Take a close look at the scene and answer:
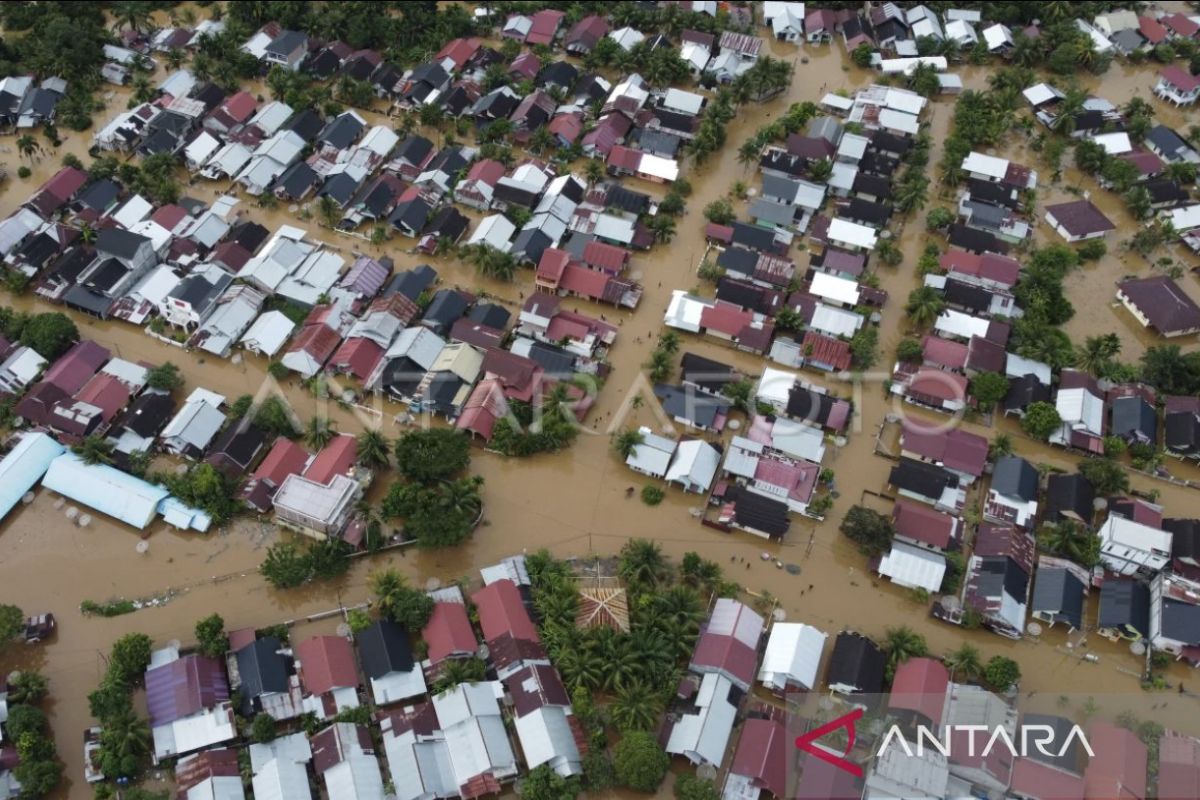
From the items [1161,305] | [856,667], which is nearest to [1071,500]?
[856,667]

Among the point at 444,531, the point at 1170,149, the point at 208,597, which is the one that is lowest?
the point at 208,597

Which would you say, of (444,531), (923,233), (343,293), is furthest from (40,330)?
(923,233)

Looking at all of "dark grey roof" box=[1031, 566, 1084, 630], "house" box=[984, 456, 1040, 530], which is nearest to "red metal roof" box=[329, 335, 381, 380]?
"house" box=[984, 456, 1040, 530]

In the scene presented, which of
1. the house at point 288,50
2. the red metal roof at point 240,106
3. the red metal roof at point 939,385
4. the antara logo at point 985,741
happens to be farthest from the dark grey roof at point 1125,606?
the house at point 288,50

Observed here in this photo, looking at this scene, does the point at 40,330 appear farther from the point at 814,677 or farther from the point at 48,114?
the point at 814,677

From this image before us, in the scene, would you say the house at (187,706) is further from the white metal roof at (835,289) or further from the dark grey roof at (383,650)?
the white metal roof at (835,289)

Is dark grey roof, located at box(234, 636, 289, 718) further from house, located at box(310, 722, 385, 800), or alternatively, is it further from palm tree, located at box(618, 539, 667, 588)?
palm tree, located at box(618, 539, 667, 588)
